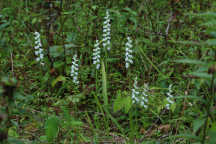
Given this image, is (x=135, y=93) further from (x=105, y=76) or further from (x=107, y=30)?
(x=107, y=30)

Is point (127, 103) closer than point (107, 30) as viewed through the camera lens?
Yes

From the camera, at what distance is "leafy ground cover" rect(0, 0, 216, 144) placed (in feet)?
7.82

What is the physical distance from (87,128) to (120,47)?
142cm

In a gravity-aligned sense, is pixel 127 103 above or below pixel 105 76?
below

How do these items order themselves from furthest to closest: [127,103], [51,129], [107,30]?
[107,30]
[127,103]
[51,129]

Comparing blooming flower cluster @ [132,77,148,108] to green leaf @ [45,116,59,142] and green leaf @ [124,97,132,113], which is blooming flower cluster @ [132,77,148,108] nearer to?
green leaf @ [124,97,132,113]

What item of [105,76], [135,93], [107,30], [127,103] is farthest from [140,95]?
[107,30]

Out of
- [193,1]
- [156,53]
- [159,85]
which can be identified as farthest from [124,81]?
[193,1]

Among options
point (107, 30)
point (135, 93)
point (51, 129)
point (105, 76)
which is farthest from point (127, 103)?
point (107, 30)

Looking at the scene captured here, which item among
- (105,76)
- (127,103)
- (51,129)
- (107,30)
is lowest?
(51,129)

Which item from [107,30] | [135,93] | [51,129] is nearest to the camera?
[51,129]

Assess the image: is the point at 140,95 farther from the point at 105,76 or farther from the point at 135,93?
the point at 105,76

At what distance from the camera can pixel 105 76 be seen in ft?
9.02

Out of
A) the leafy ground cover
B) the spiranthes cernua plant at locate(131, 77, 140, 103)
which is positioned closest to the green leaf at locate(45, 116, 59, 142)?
the leafy ground cover
